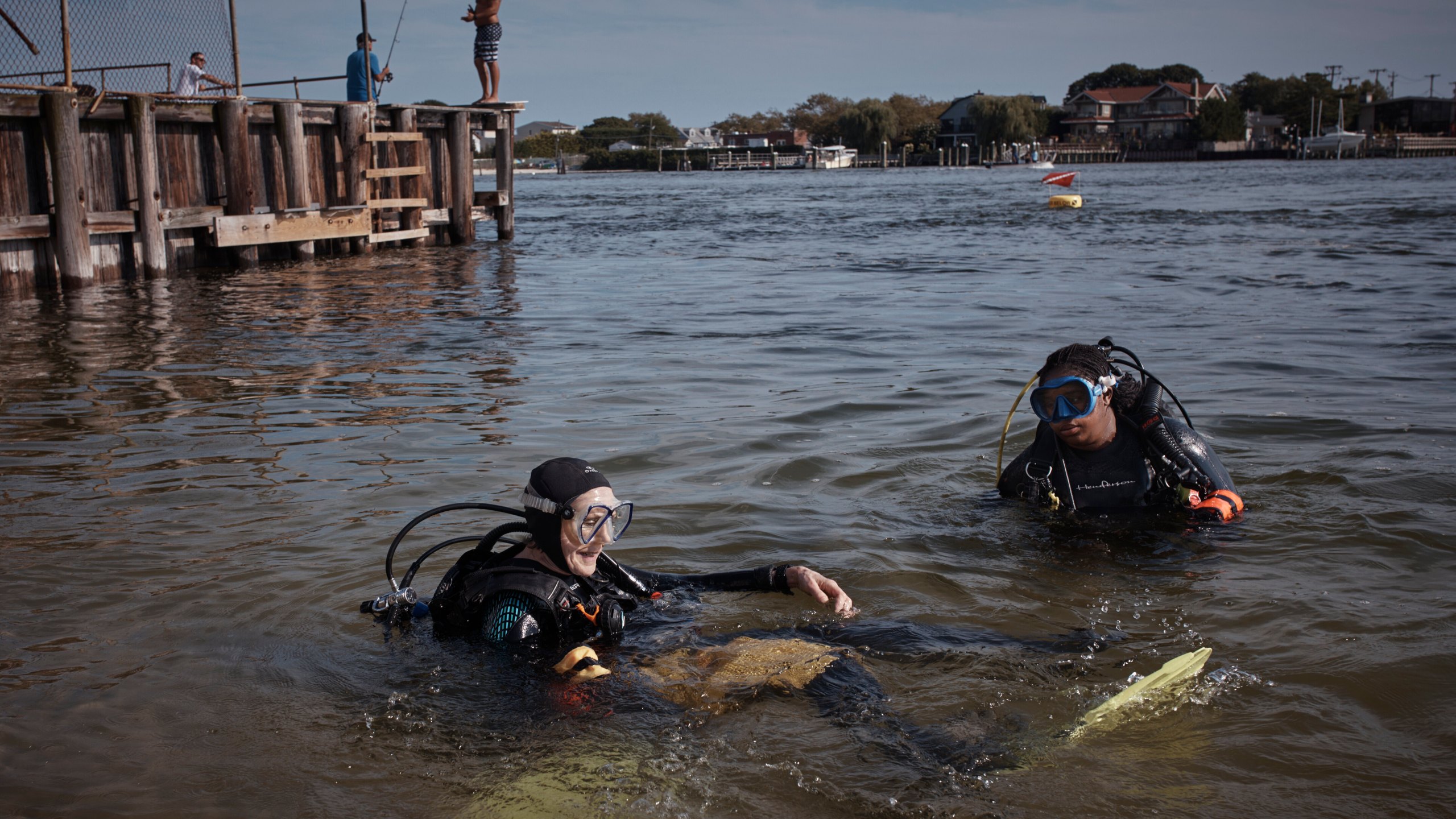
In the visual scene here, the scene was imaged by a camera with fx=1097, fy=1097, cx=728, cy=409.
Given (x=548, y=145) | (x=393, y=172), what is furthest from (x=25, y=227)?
(x=548, y=145)

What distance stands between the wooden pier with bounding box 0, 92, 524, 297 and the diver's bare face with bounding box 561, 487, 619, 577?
495 inches

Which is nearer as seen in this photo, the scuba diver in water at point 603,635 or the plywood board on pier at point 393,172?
the scuba diver in water at point 603,635

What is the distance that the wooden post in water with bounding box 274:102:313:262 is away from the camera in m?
17.6

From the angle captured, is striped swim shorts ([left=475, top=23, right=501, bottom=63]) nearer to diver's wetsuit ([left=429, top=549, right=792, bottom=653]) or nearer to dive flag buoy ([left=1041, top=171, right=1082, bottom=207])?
diver's wetsuit ([left=429, top=549, right=792, bottom=653])

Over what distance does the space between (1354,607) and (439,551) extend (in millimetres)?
4441

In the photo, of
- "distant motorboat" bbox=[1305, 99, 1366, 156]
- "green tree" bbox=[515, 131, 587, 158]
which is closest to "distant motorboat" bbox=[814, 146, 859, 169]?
"green tree" bbox=[515, 131, 587, 158]

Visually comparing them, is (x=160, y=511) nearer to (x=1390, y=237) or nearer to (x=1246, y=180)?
(x=1390, y=237)

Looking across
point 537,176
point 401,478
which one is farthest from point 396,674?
point 537,176

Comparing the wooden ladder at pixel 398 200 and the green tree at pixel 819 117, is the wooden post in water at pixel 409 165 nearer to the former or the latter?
the wooden ladder at pixel 398 200

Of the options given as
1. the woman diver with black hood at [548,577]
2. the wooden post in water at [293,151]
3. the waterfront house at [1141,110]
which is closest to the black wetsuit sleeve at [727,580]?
the woman diver with black hood at [548,577]

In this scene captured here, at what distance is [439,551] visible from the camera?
231 inches

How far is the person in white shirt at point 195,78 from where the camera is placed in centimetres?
1664

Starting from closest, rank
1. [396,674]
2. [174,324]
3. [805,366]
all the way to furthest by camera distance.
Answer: [396,674], [805,366], [174,324]

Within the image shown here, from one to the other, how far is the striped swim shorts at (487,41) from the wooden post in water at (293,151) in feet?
12.3
